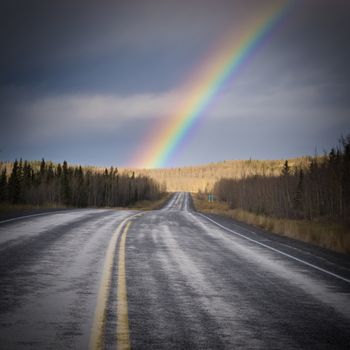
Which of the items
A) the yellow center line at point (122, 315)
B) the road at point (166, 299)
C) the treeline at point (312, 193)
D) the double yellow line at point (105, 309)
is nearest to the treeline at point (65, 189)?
the treeline at point (312, 193)

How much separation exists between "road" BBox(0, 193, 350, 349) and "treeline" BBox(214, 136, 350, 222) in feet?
81.2

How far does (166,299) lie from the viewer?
4.83 m

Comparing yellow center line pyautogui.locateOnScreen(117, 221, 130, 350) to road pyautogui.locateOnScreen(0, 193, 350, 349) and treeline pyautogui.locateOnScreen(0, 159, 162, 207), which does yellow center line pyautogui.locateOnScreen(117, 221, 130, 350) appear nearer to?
road pyautogui.locateOnScreen(0, 193, 350, 349)

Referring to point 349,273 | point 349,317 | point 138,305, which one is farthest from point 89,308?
point 349,273

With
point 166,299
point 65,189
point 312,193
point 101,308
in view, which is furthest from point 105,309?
point 65,189

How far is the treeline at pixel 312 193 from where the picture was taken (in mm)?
38119

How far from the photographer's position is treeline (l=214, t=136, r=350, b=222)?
38119 mm

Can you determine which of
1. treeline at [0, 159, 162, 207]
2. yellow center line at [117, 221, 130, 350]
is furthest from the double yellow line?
treeline at [0, 159, 162, 207]

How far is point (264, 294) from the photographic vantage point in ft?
17.5

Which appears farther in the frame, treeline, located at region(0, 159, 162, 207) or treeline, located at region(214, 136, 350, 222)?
treeline, located at region(0, 159, 162, 207)

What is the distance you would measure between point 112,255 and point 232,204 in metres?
63.8

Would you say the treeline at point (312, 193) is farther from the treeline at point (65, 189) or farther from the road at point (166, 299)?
the treeline at point (65, 189)

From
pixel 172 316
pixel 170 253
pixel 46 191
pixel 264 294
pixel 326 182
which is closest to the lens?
pixel 172 316

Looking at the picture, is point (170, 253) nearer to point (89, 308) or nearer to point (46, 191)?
point (89, 308)
